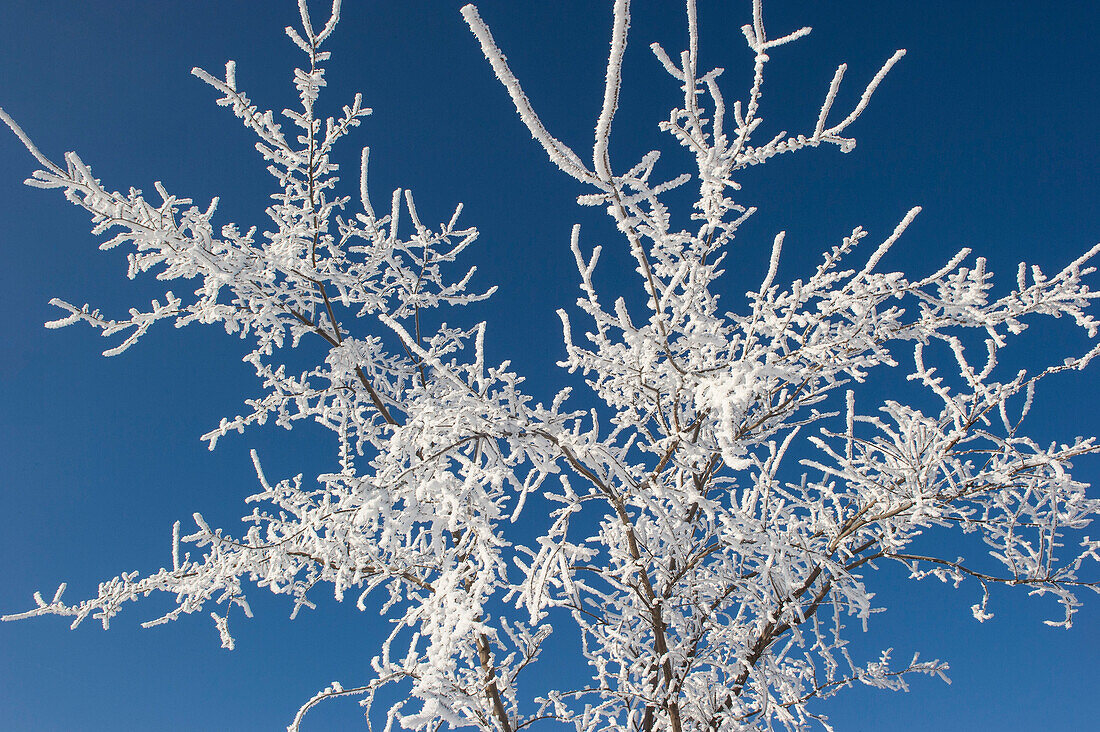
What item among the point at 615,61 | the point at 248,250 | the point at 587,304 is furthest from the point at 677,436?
the point at 248,250

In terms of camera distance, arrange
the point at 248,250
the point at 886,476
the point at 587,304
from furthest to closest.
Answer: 1. the point at 886,476
2. the point at 248,250
3. the point at 587,304

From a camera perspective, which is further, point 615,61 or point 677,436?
point 677,436

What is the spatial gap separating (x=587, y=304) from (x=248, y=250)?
2.26m

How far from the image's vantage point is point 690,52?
1.71 m

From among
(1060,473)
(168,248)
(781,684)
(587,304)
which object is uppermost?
(168,248)

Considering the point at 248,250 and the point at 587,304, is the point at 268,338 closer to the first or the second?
the point at 248,250

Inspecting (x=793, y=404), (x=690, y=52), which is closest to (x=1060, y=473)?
(x=793, y=404)

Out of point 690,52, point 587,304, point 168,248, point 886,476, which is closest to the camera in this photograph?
point 690,52

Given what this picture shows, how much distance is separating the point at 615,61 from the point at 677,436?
7.75ft

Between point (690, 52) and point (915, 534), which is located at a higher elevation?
point (690, 52)

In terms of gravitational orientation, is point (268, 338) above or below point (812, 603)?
above

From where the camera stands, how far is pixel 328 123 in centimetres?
387

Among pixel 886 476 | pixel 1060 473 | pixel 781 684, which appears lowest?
pixel 781 684

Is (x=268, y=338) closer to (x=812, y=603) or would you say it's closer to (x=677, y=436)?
(x=677, y=436)
